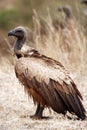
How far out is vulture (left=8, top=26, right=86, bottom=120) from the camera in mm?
8883

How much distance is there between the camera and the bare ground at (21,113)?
8616mm

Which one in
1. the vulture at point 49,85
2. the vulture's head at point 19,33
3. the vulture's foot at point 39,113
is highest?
the vulture's head at point 19,33

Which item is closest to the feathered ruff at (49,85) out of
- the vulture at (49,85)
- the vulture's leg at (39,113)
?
the vulture at (49,85)

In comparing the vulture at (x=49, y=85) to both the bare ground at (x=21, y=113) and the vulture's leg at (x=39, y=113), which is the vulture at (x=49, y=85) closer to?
the vulture's leg at (x=39, y=113)

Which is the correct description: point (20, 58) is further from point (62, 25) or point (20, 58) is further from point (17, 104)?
point (62, 25)

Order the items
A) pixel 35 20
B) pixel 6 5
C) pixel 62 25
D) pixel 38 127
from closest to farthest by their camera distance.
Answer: pixel 38 127 < pixel 35 20 < pixel 62 25 < pixel 6 5

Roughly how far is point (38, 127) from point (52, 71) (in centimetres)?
89

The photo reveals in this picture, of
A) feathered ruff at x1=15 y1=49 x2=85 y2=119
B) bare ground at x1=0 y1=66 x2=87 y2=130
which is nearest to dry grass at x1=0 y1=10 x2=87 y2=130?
bare ground at x1=0 y1=66 x2=87 y2=130

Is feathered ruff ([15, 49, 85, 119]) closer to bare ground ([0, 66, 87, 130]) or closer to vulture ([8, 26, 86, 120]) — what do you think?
vulture ([8, 26, 86, 120])

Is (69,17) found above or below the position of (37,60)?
above

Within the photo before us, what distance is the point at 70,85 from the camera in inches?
354

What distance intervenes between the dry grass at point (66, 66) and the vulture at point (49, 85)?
0.70 ft

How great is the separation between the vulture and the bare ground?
21 centimetres

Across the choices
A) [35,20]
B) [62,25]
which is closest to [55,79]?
[35,20]
